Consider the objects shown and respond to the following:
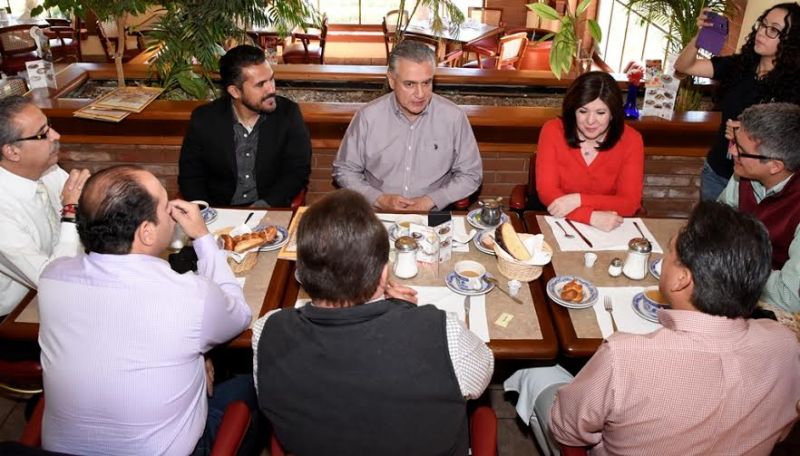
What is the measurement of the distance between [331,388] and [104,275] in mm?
662

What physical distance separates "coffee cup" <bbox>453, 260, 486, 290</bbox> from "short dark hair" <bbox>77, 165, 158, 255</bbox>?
3.24ft

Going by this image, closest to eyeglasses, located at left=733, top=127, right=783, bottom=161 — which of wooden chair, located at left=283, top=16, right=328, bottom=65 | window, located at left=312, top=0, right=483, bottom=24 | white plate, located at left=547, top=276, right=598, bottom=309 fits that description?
white plate, located at left=547, top=276, right=598, bottom=309

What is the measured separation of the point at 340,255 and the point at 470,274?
2.63ft

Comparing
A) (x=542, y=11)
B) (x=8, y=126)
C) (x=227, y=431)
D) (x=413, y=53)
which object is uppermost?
(x=542, y=11)

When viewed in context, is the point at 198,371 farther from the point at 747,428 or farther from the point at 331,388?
the point at 747,428

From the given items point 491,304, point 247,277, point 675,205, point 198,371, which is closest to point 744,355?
point 491,304

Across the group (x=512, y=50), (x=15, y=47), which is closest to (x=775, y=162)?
(x=512, y=50)

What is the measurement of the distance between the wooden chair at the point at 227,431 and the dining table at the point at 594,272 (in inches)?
36.7

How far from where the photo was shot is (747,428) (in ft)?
4.89

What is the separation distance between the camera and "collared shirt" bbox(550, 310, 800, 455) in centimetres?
145

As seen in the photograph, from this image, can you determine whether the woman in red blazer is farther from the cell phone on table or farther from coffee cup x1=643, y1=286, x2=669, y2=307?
the cell phone on table

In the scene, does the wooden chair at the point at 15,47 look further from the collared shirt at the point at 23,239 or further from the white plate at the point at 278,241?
the white plate at the point at 278,241

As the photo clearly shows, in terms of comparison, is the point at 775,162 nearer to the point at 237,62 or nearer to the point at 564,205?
the point at 564,205

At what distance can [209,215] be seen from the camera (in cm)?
260
